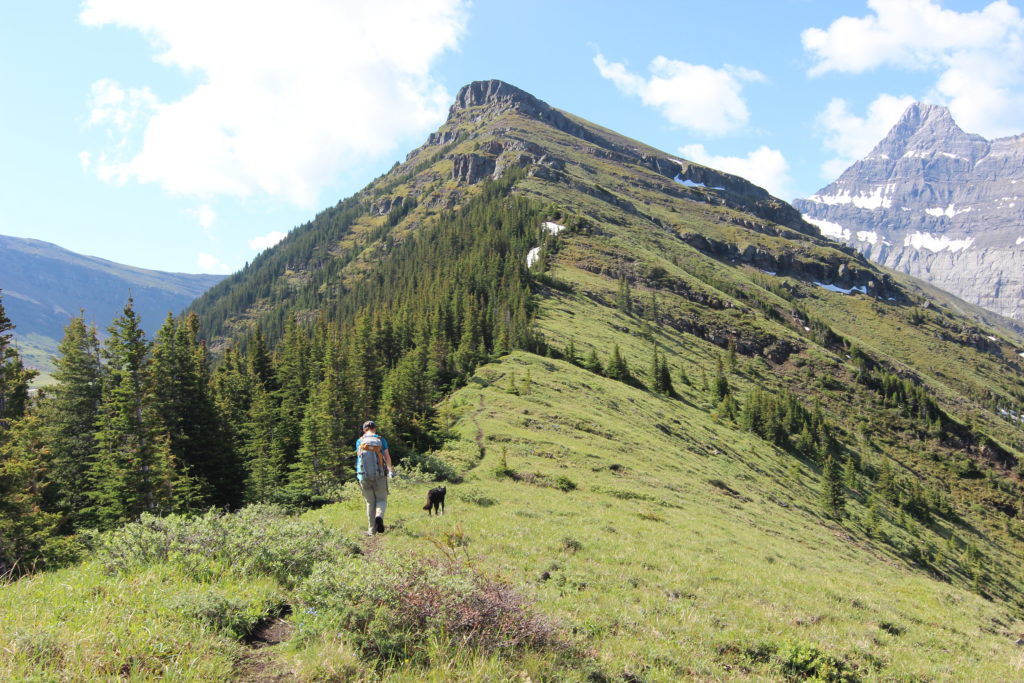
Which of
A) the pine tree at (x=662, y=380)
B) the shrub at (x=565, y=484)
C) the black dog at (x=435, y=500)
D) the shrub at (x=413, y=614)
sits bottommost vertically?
the shrub at (x=565, y=484)

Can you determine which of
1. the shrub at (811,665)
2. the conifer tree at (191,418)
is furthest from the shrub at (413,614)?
the conifer tree at (191,418)

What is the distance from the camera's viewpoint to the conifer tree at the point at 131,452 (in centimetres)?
2894

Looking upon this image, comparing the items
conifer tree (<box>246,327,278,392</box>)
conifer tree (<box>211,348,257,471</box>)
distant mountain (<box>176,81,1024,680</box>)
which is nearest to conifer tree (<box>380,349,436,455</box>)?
distant mountain (<box>176,81,1024,680</box>)

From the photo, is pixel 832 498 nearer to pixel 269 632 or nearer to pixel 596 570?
pixel 596 570

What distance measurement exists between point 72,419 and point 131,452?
49.3 feet

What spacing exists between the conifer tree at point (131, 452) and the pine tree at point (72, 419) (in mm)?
4952

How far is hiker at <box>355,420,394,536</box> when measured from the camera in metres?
14.0

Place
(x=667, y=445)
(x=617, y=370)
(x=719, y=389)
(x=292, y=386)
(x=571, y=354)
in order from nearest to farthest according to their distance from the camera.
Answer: (x=667, y=445) < (x=292, y=386) < (x=571, y=354) < (x=617, y=370) < (x=719, y=389)

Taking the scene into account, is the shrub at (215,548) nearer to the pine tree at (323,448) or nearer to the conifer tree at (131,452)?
the conifer tree at (131,452)

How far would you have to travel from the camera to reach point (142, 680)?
15.0 ft

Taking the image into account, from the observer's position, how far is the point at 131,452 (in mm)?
29844

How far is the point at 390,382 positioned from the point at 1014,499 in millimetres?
144053

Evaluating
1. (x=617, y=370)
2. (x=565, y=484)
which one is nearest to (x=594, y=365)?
(x=617, y=370)

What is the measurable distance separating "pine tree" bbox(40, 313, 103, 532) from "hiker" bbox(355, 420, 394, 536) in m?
34.3
